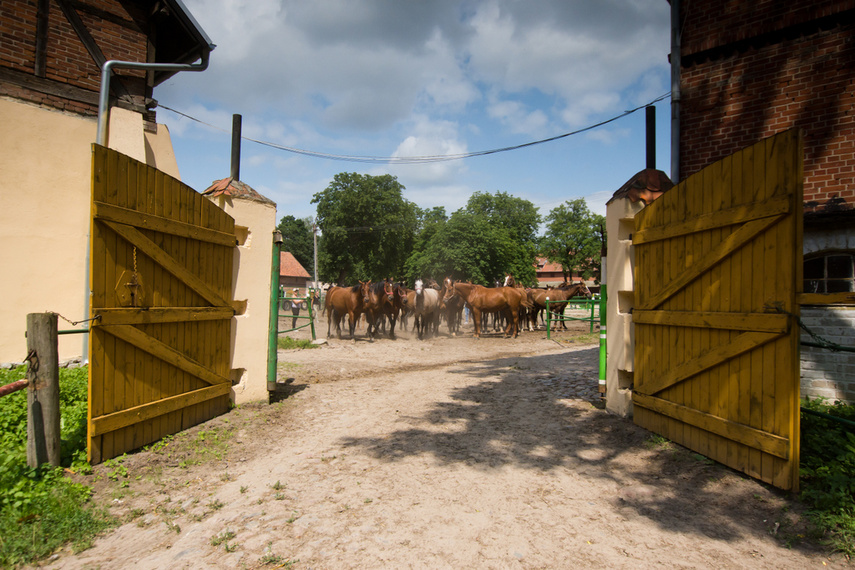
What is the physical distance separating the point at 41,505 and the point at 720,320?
206 inches

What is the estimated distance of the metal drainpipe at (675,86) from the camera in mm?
7242

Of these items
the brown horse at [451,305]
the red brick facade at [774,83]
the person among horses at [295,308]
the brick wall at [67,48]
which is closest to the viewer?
the red brick facade at [774,83]

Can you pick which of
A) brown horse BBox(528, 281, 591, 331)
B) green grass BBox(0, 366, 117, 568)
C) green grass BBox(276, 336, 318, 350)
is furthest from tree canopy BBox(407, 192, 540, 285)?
green grass BBox(0, 366, 117, 568)

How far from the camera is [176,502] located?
140 inches

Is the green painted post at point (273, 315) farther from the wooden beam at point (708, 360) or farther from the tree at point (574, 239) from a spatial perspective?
the tree at point (574, 239)

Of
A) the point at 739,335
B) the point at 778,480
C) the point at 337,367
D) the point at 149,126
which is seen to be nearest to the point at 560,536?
the point at 778,480

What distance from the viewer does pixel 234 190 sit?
5977 mm

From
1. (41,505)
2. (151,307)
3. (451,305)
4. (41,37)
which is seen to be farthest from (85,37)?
(451,305)

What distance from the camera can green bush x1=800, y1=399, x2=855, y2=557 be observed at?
9.38 ft

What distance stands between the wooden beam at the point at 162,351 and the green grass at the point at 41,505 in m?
0.92

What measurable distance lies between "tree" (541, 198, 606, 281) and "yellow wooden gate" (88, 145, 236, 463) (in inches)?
2075

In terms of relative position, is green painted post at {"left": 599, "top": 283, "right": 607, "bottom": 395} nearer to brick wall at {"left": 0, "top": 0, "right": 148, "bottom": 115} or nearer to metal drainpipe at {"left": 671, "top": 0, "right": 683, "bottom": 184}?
metal drainpipe at {"left": 671, "top": 0, "right": 683, "bottom": 184}

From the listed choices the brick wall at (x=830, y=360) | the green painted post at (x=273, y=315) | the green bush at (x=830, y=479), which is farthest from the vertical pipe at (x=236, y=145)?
the brick wall at (x=830, y=360)

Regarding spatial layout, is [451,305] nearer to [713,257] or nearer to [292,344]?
[292,344]
